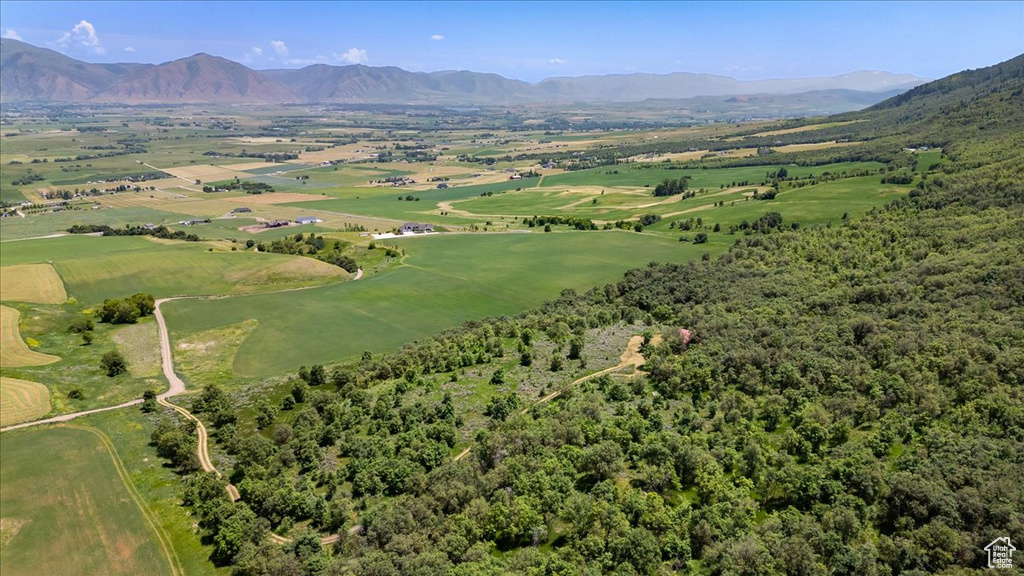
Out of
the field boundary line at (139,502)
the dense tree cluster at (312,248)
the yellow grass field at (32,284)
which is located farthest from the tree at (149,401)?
the dense tree cluster at (312,248)

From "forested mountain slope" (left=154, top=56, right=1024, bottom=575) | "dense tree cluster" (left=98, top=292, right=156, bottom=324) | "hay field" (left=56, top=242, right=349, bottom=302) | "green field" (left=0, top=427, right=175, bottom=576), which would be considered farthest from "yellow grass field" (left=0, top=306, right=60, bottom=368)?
"forested mountain slope" (left=154, top=56, right=1024, bottom=575)

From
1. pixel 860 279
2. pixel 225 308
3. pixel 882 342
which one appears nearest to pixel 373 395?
pixel 225 308

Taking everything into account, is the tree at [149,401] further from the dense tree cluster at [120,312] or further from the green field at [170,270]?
the green field at [170,270]

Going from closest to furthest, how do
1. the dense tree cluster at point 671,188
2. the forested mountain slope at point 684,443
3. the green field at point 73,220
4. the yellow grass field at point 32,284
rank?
the forested mountain slope at point 684,443 → the yellow grass field at point 32,284 → the green field at point 73,220 → the dense tree cluster at point 671,188

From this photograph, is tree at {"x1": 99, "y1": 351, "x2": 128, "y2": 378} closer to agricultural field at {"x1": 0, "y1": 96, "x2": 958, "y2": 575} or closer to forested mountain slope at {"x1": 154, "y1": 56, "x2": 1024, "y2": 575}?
agricultural field at {"x1": 0, "y1": 96, "x2": 958, "y2": 575}

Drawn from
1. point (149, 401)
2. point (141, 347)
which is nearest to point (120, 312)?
point (141, 347)

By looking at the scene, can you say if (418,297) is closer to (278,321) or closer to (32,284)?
(278,321)
